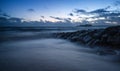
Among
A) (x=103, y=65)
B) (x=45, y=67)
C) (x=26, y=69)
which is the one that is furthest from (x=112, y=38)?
(x=26, y=69)

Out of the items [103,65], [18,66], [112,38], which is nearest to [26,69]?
[18,66]

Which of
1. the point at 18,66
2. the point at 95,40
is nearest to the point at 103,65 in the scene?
the point at 18,66

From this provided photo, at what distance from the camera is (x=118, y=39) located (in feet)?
39.8

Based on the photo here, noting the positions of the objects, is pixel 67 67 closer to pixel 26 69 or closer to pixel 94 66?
pixel 94 66

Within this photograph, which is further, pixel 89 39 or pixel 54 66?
pixel 89 39

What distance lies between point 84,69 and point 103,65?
3.77 feet

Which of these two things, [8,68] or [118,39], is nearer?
[8,68]

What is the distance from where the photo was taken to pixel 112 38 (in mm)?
12750

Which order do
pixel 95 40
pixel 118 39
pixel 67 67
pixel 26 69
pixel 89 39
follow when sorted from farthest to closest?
pixel 89 39 → pixel 95 40 → pixel 118 39 → pixel 67 67 → pixel 26 69

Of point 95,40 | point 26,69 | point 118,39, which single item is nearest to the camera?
point 26,69

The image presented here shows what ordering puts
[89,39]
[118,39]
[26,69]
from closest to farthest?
[26,69] < [118,39] < [89,39]

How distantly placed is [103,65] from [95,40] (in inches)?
265

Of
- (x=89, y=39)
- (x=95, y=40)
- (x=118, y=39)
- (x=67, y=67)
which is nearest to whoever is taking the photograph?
(x=67, y=67)

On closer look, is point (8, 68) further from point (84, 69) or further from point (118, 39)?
point (118, 39)
